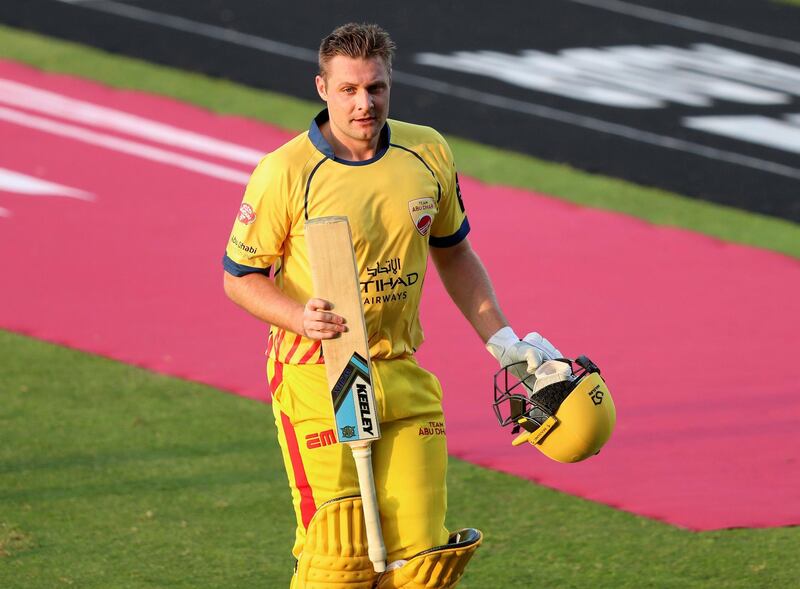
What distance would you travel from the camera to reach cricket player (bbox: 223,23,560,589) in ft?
16.2

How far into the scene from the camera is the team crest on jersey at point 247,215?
5008 mm

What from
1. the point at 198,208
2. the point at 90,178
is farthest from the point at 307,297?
the point at 90,178

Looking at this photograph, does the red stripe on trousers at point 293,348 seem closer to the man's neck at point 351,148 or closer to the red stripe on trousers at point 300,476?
the red stripe on trousers at point 300,476

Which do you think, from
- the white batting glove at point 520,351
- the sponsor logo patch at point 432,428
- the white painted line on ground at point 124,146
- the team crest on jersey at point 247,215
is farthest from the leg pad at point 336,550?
the white painted line on ground at point 124,146

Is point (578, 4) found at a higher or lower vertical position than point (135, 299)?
higher

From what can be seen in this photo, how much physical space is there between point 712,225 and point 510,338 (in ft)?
23.9

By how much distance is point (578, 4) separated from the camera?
727 inches

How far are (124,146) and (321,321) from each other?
895cm

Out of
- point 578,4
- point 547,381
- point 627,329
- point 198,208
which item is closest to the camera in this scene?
point 547,381

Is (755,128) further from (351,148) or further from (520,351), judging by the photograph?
(351,148)

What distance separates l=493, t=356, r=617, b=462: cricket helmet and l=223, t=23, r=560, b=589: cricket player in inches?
3.6

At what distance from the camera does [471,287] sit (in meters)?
5.39

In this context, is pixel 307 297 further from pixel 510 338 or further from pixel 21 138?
pixel 21 138

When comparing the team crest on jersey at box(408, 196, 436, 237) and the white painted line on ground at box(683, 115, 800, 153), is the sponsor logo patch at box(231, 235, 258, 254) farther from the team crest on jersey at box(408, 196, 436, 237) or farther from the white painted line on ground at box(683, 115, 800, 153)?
the white painted line on ground at box(683, 115, 800, 153)
